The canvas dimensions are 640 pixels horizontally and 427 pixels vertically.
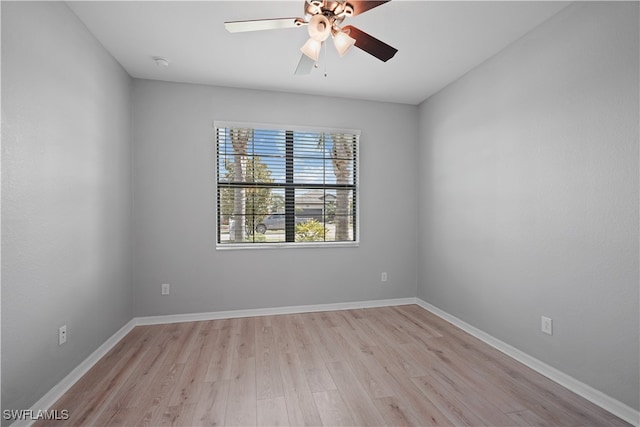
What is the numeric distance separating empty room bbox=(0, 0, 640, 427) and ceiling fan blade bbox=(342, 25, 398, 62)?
0.01 metres

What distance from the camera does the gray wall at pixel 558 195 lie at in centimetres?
175

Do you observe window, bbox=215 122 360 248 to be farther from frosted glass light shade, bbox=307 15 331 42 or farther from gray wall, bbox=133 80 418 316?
frosted glass light shade, bbox=307 15 331 42

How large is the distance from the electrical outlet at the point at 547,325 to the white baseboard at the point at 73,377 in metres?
3.34

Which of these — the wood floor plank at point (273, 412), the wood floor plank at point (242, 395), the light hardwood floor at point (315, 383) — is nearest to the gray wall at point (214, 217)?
the light hardwood floor at point (315, 383)

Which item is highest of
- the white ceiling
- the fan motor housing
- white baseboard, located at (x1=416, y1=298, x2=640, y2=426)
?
the white ceiling

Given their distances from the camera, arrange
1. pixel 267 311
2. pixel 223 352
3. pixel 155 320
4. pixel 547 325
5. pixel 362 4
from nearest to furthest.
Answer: pixel 362 4
pixel 547 325
pixel 223 352
pixel 155 320
pixel 267 311

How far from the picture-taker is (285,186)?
3553mm

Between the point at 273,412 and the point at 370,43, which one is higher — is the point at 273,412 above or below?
below

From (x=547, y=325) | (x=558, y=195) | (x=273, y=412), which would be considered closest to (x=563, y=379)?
(x=547, y=325)

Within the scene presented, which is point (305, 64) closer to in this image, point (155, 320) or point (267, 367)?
point (267, 367)

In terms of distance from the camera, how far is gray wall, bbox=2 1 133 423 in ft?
5.06

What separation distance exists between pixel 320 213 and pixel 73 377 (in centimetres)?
Result: 262

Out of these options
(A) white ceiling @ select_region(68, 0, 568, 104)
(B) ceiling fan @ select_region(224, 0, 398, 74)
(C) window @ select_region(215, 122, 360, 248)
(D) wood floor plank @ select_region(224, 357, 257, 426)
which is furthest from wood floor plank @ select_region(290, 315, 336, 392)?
(A) white ceiling @ select_region(68, 0, 568, 104)

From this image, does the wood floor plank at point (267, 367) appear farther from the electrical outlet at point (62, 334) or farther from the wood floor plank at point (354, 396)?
the electrical outlet at point (62, 334)
